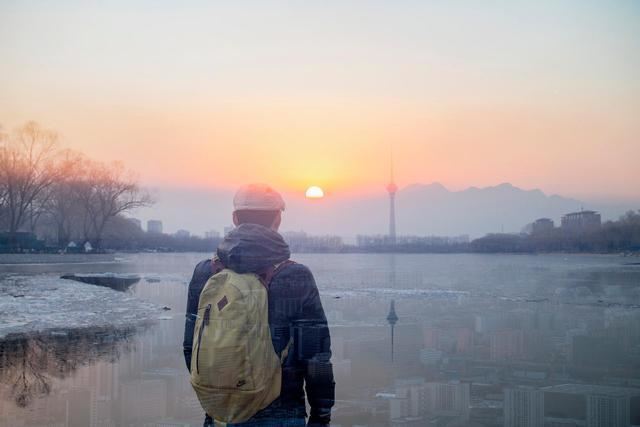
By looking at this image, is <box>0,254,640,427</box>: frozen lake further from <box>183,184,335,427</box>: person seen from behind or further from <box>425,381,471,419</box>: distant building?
<box>183,184,335,427</box>: person seen from behind

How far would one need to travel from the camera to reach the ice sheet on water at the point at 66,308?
1021 centimetres

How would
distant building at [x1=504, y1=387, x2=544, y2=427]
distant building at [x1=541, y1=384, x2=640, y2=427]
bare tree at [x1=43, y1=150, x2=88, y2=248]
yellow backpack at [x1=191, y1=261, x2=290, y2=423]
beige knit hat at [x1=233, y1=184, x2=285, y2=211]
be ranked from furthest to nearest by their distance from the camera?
bare tree at [x1=43, y1=150, x2=88, y2=248] → distant building at [x1=504, y1=387, x2=544, y2=427] → distant building at [x1=541, y1=384, x2=640, y2=427] → beige knit hat at [x1=233, y1=184, x2=285, y2=211] → yellow backpack at [x1=191, y1=261, x2=290, y2=423]

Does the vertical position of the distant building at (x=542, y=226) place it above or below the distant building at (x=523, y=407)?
above

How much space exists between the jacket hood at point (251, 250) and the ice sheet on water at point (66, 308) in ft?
25.2

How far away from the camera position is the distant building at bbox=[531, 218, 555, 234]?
1611 centimetres

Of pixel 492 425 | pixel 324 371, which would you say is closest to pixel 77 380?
pixel 492 425

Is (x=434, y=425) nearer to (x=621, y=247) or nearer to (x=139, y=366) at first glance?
(x=139, y=366)

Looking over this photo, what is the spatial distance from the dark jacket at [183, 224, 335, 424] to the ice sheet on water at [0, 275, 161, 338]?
7665 mm

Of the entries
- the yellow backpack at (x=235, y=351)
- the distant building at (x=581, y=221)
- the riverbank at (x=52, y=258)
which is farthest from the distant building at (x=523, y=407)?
the riverbank at (x=52, y=258)

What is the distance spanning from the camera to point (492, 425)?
4.70 meters

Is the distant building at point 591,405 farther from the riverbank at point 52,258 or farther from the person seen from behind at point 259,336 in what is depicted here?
the riverbank at point 52,258

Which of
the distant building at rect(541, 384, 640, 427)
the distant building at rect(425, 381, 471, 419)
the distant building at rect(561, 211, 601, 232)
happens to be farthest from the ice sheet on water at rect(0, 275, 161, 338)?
the distant building at rect(561, 211, 601, 232)

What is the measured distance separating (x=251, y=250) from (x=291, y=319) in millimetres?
290

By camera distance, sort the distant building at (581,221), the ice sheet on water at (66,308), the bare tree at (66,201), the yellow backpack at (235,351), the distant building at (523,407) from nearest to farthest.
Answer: the yellow backpack at (235,351), the distant building at (523,407), the ice sheet on water at (66,308), the distant building at (581,221), the bare tree at (66,201)
